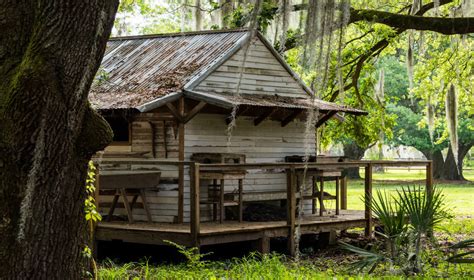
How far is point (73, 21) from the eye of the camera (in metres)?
6.68

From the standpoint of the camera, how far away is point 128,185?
14.9 m

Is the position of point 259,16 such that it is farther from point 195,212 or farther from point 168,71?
point 195,212

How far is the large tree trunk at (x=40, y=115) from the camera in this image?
6.66 metres

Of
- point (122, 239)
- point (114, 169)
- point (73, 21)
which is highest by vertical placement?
point (73, 21)

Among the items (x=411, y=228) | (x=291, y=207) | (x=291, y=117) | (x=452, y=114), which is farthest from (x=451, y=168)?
(x=411, y=228)

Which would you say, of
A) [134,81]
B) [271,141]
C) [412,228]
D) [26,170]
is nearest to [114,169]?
[134,81]

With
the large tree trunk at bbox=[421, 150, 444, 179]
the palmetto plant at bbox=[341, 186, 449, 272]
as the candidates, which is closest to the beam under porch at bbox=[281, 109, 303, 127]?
the palmetto plant at bbox=[341, 186, 449, 272]

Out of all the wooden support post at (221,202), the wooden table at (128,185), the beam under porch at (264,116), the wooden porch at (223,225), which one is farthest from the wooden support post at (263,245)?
the beam under porch at (264,116)

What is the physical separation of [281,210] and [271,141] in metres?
1.52

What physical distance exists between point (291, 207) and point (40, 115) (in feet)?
28.6

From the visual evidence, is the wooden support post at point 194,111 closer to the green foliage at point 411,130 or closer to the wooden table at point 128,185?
the wooden table at point 128,185

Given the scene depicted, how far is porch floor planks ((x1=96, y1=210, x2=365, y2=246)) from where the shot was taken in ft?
44.5

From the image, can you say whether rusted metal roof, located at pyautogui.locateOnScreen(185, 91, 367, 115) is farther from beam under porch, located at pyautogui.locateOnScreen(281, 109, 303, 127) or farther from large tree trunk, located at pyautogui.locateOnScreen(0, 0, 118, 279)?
large tree trunk, located at pyautogui.locateOnScreen(0, 0, 118, 279)

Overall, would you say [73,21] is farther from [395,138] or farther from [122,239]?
[395,138]
